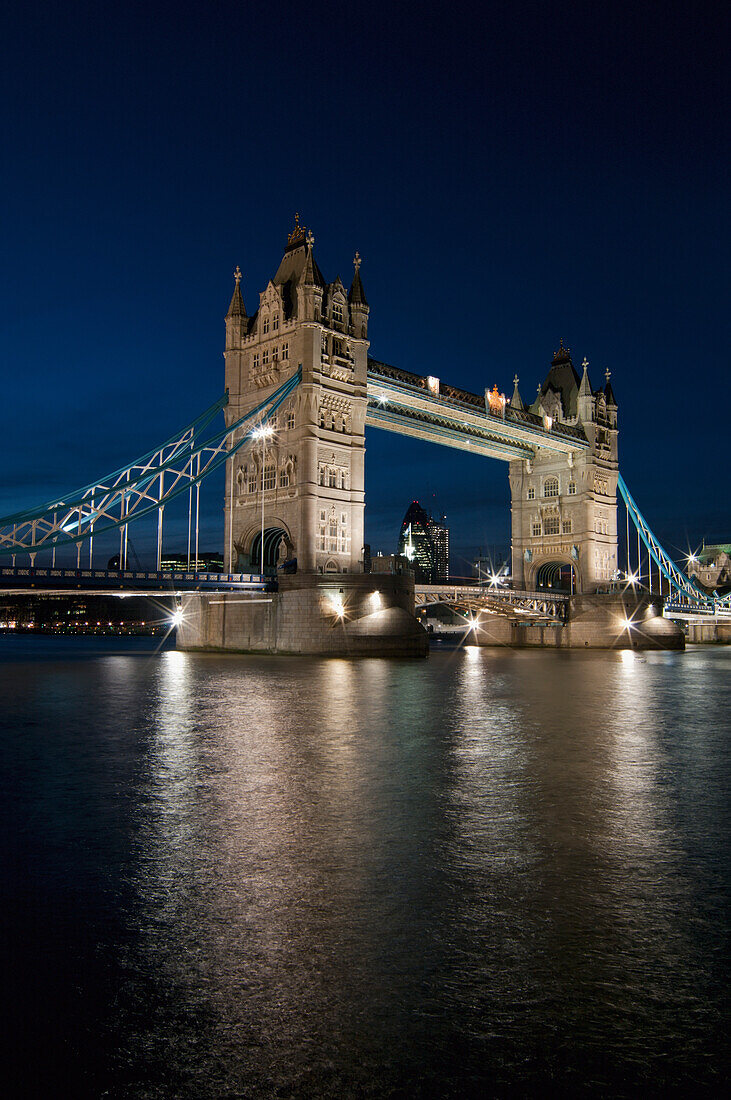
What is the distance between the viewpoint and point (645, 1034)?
4453mm

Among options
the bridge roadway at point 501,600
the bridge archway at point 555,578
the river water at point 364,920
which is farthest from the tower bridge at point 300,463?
the river water at point 364,920

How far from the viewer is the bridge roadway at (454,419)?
5178 centimetres

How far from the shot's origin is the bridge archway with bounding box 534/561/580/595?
71125mm

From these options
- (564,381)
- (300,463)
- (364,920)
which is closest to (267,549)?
(300,463)

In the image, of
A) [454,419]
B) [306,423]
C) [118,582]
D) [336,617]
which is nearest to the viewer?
[118,582]

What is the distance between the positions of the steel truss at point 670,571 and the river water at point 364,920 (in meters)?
66.0

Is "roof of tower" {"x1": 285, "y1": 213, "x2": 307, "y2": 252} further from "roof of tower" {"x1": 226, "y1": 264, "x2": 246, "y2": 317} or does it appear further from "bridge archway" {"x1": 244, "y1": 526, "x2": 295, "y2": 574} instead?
"bridge archway" {"x1": 244, "y1": 526, "x2": 295, "y2": 574}

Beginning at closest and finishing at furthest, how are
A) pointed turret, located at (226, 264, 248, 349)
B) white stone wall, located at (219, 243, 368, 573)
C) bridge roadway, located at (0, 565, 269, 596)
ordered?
bridge roadway, located at (0, 565, 269, 596), white stone wall, located at (219, 243, 368, 573), pointed turret, located at (226, 264, 248, 349)

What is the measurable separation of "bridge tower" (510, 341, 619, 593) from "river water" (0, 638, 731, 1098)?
5818 cm

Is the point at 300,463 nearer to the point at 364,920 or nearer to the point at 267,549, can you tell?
the point at 267,549

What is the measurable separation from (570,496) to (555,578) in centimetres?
1245

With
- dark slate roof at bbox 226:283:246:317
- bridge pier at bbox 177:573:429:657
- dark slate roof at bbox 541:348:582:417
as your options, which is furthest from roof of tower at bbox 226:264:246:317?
Answer: dark slate roof at bbox 541:348:582:417

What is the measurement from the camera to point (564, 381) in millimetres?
74750

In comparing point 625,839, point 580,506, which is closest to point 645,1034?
point 625,839
